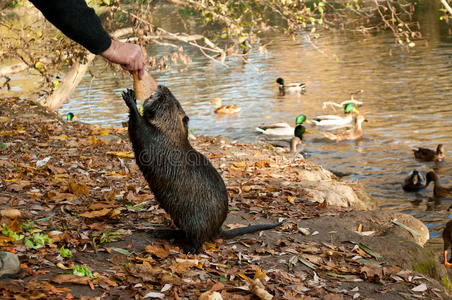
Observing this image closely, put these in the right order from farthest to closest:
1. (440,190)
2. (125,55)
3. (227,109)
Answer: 1. (227,109)
2. (440,190)
3. (125,55)

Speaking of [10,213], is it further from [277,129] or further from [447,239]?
[277,129]

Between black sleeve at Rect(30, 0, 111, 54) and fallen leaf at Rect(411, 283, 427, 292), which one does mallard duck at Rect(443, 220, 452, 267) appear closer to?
fallen leaf at Rect(411, 283, 427, 292)

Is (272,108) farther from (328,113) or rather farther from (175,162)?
(175,162)

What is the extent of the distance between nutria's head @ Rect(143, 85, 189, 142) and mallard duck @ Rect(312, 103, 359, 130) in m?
10.4

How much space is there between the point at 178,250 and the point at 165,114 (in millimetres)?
1098

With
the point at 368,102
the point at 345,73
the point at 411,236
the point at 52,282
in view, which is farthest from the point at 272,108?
the point at 52,282

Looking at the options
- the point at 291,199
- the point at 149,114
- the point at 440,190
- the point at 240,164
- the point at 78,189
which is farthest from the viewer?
the point at 440,190

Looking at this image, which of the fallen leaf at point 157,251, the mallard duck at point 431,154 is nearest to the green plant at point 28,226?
the fallen leaf at point 157,251

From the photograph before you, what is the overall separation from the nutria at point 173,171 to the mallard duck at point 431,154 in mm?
7521

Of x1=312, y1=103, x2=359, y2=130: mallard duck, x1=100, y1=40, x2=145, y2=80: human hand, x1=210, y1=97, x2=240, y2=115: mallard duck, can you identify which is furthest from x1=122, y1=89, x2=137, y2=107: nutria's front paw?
x1=210, y1=97, x2=240, y2=115: mallard duck

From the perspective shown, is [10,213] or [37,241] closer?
[37,241]

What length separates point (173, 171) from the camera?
13.2 feet

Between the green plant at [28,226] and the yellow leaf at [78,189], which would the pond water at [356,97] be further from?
the green plant at [28,226]

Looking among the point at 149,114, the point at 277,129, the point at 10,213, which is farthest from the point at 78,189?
the point at 277,129
